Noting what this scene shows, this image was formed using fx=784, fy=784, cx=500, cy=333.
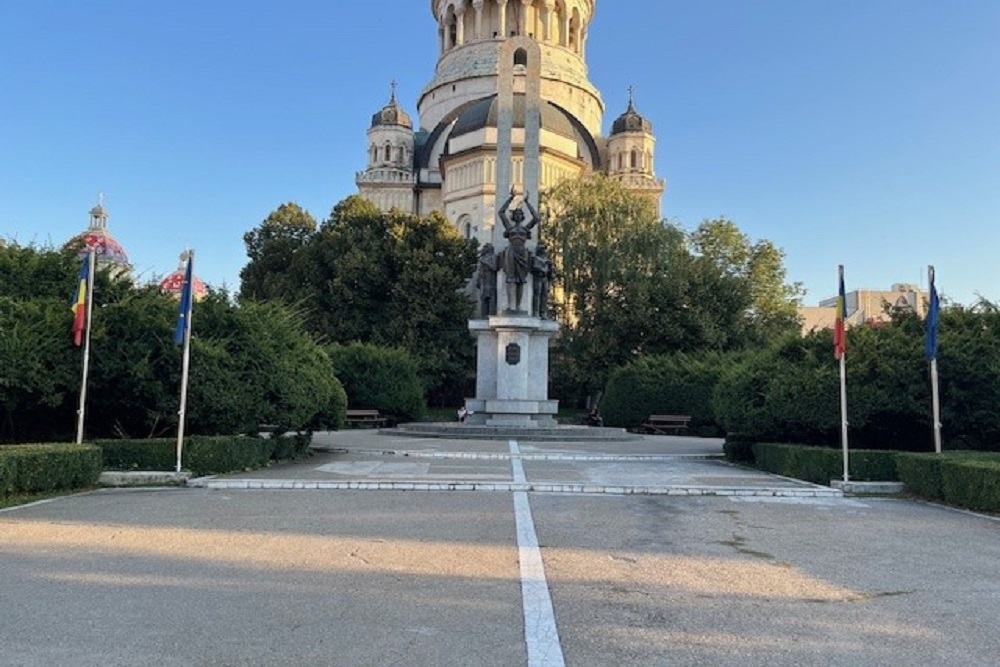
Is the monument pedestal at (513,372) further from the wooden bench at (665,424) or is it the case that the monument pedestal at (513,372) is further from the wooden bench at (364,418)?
the wooden bench at (665,424)

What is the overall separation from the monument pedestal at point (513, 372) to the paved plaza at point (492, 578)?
1243cm

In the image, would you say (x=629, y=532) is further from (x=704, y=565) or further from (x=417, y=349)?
(x=417, y=349)

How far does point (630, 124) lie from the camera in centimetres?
6894

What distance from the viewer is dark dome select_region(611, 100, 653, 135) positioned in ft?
226

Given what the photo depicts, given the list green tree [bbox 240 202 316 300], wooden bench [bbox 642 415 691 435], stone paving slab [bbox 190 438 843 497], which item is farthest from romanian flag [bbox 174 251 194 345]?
green tree [bbox 240 202 316 300]

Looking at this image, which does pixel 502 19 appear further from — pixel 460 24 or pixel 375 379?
pixel 375 379

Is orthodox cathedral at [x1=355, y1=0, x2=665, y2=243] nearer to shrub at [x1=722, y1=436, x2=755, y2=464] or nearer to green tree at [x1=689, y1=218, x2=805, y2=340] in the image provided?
green tree at [x1=689, y1=218, x2=805, y2=340]

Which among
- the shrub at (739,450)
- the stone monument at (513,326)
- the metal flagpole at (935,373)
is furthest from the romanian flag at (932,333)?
the stone monument at (513,326)

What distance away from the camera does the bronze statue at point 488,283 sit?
81.0 feet

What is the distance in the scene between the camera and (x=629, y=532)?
7.89 m

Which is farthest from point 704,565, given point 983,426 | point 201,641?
point 983,426

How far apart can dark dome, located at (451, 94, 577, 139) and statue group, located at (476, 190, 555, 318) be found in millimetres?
31312

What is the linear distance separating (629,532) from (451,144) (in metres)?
54.8

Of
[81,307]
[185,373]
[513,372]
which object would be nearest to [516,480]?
[185,373]
